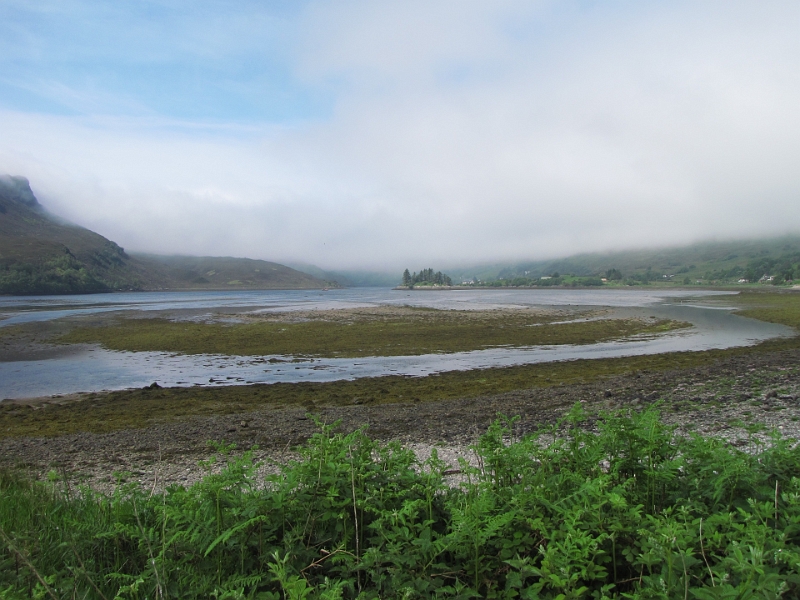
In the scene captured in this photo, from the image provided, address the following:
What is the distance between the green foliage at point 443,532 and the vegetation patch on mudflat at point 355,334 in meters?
29.3

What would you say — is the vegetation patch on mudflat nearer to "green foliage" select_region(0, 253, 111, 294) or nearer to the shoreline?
the shoreline

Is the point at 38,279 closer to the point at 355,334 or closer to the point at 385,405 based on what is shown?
the point at 355,334

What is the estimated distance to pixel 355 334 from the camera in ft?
149

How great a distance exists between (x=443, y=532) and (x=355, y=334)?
41.1 m

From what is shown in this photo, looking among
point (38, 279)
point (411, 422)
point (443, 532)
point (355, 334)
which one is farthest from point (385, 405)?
point (38, 279)

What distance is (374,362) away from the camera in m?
31.3

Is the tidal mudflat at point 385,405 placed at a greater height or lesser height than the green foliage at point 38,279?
lesser

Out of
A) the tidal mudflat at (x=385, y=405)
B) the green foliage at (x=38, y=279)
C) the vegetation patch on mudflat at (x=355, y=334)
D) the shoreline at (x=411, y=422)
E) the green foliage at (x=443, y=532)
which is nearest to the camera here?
the green foliage at (x=443, y=532)

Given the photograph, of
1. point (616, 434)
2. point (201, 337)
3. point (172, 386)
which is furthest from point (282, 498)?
point (201, 337)

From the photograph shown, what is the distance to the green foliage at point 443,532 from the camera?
3391 mm

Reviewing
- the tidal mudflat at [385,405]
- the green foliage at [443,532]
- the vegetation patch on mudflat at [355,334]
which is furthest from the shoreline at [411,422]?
the vegetation patch on mudflat at [355,334]

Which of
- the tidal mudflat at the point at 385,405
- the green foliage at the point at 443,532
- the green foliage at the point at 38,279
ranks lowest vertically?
the tidal mudflat at the point at 385,405

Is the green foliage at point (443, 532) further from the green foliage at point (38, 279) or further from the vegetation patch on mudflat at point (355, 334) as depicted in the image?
the green foliage at point (38, 279)

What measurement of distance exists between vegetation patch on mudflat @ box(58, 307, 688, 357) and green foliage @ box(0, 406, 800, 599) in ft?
96.2
